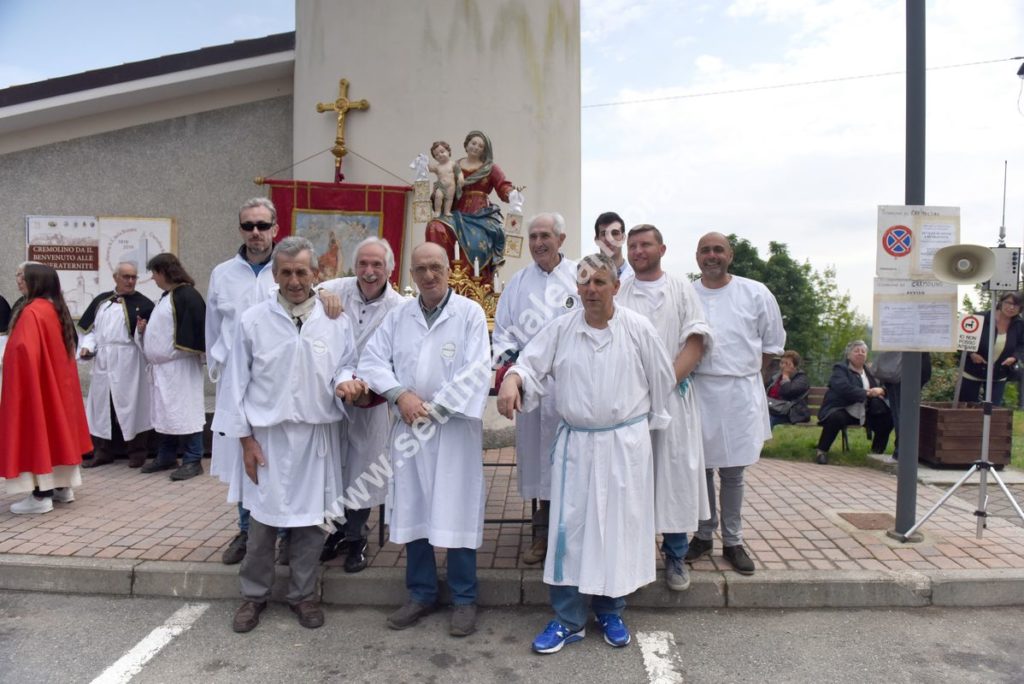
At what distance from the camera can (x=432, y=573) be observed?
4.14 m

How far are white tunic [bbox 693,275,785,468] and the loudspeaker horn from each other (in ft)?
4.25

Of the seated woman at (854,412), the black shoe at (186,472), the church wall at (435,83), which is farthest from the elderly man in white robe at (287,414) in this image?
the seated woman at (854,412)

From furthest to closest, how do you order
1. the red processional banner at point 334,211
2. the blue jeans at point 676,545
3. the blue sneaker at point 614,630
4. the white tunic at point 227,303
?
the red processional banner at point 334,211 < the white tunic at point 227,303 < the blue jeans at point 676,545 < the blue sneaker at point 614,630

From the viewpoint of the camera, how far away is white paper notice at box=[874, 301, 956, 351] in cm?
507

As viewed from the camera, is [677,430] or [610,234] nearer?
[677,430]

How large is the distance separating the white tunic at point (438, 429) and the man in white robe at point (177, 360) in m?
3.75

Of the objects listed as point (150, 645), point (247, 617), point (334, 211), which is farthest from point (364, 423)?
point (334, 211)

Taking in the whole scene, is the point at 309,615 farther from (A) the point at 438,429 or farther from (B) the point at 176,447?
(B) the point at 176,447

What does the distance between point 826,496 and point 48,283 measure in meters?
6.58

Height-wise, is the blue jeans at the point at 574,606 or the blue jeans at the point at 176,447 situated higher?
the blue jeans at the point at 176,447

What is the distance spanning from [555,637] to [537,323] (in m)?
1.95

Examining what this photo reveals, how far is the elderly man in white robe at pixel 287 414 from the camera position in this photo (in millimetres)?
3902

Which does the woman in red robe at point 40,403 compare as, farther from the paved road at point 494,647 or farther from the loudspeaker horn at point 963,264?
the loudspeaker horn at point 963,264

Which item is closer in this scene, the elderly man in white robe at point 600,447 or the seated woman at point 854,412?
the elderly man in white robe at point 600,447
